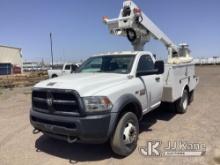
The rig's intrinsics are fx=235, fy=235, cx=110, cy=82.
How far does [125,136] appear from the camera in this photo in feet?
14.7

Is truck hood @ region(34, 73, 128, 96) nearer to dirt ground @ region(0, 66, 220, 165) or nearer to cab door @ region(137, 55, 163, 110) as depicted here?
cab door @ region(137, 55, 163, 110)

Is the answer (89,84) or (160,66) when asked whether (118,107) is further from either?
(160,66)

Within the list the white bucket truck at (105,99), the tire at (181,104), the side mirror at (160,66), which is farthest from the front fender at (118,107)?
the tire at (181,104)

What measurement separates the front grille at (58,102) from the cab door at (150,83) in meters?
1.87

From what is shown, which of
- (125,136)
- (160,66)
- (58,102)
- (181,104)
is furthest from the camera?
(181,104)

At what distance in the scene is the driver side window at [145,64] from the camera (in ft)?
18.0

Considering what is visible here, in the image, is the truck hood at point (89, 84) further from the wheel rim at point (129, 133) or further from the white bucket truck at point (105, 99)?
the wheel rim at point (129, 133)

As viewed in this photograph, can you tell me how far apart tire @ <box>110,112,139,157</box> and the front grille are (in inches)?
34.1

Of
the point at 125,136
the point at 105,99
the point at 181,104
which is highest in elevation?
the point at 105,99

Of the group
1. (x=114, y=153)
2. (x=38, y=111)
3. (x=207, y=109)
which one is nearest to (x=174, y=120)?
(x=207, y=109)

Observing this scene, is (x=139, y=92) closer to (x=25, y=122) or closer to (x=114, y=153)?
(x=114, y=153)

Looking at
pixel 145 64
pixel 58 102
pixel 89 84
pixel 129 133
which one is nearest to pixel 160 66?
pixel 145 64

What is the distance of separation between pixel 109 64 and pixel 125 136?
1.95 meters

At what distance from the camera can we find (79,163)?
167 inches
